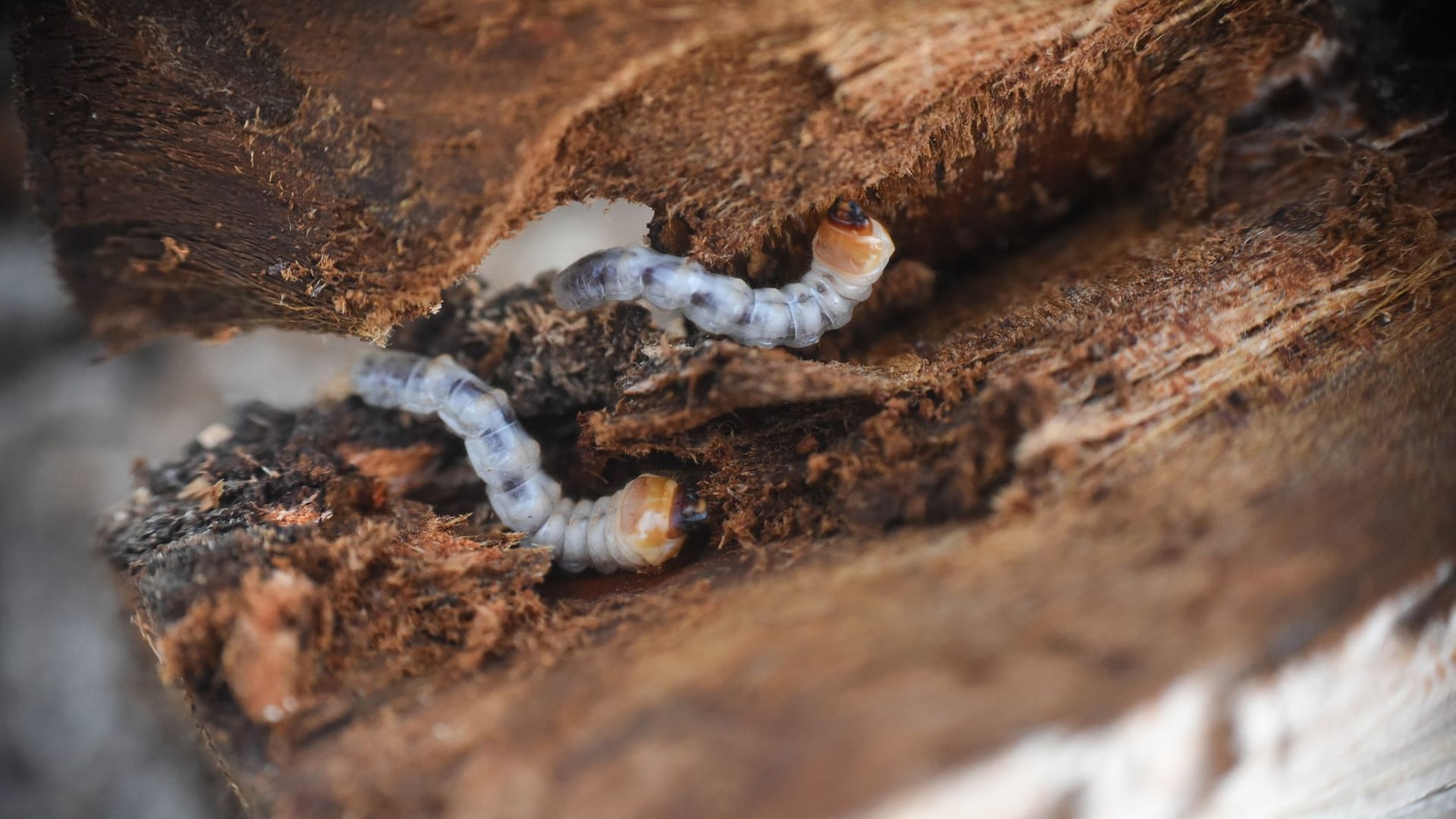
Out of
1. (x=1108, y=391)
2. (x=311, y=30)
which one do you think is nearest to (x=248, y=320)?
(x=311, y=30)

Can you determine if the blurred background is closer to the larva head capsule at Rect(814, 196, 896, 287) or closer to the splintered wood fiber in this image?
the splintered wood fiber

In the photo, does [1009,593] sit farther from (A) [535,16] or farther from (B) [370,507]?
(B) [370,507]

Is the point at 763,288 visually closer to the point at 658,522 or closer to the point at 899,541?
the point at 658,522

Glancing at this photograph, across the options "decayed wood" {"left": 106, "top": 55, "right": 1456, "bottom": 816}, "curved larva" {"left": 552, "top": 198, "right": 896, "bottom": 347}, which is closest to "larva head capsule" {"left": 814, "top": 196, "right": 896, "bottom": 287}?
"curved larva" {"left": 552, "top": 198, "right": 896, "bottom": 347}

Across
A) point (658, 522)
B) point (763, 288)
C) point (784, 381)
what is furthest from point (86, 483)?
point (784, 381)

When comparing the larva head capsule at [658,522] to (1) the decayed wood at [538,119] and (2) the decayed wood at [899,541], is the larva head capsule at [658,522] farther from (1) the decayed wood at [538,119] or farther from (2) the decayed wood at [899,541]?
(1) the decayed wood at [538,119]

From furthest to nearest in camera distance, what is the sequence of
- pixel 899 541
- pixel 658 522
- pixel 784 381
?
pixel 658 522 → pixel 784 381 → pixel 899 541
